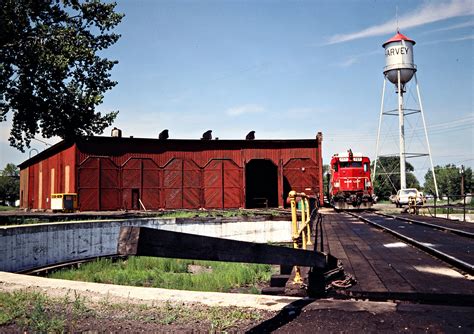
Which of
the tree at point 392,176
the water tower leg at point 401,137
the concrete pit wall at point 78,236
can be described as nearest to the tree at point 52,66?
the concrete pit wall at point 78,236

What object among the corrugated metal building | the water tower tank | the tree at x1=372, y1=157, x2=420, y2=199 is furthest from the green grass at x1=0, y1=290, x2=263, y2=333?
the tree at x1=372, y1=157, x2=420, y2=199

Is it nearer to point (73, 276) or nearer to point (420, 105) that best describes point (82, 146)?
point (73, 276)

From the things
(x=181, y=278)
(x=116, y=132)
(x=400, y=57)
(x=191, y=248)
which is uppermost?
(x=400, y=57)

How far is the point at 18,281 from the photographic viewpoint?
22.0 ft

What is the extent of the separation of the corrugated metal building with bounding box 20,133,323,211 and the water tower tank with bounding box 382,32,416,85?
22.0 m

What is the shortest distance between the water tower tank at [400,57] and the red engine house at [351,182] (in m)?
24.0

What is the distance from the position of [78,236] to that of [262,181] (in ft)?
76.9

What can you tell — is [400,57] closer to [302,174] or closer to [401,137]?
[401,137]

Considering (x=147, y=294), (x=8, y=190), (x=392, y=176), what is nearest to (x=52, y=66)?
(x=147, y=294)

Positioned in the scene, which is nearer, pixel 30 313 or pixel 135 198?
pixel 30 313

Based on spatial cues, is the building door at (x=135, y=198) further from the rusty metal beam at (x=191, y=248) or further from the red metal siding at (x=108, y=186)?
the rusty metal beam at (x=191, y=248)

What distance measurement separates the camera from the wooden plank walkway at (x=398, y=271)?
5.36 m

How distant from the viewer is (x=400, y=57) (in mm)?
50594

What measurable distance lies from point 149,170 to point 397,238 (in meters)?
24.1
